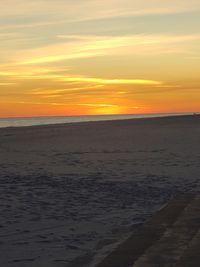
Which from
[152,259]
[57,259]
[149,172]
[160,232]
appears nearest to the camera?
[152,259]

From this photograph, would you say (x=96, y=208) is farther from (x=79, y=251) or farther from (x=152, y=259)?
(x=152, y=259)

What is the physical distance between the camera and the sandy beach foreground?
7363mm

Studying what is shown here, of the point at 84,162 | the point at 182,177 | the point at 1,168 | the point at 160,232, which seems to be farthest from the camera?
the point at 84,162

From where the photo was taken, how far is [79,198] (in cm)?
1184

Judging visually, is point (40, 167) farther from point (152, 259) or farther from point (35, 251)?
point (152, 259)

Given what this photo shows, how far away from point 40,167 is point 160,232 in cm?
1127

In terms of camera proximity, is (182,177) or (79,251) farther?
(182,177)

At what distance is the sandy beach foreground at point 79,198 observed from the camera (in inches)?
290

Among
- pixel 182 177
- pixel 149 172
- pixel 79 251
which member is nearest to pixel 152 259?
pixel 79 251

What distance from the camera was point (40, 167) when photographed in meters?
18.6

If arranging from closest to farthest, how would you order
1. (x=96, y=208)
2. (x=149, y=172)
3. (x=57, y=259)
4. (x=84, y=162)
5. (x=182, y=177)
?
(x=57, y=259) < (x=96, y=208) < (x=182, y=177) < (x=149, y=172) < (x=84, y=162)

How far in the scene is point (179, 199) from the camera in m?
11.0

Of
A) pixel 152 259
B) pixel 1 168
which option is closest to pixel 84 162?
pixel 1 168

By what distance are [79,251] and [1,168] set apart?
1174cm
